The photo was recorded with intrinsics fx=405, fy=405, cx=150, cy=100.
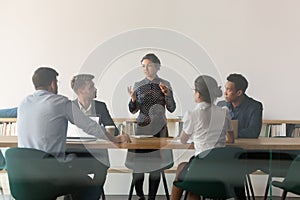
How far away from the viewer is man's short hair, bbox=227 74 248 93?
3815 millimetres

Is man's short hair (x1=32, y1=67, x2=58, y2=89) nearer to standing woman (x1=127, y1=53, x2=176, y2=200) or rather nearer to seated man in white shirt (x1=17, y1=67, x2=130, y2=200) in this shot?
seated man in white shirt (x1=17, y1=67, x2=130, y2=200)

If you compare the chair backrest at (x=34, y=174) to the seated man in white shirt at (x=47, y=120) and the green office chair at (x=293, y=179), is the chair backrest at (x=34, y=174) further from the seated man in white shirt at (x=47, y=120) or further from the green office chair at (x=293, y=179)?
the green office chair at (x=293, y=179)

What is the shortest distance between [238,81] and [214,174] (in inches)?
60.7

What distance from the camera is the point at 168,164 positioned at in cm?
332

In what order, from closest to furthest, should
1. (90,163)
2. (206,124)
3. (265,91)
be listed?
(206,124) < (90,163) < (265,91)

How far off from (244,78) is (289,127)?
762mm

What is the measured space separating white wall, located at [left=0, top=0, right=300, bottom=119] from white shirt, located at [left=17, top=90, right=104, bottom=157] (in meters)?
1.83

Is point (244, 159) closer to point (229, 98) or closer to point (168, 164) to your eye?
point (168, 164)

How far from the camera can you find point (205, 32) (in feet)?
14.3

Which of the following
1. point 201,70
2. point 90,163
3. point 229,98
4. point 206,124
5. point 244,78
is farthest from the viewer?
point 244,78

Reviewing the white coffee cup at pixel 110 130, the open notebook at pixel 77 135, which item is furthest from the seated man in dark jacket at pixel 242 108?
the open notebook at pixel 77 135

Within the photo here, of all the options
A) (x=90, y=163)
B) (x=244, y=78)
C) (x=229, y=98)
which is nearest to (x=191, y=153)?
(x=90, y=163)

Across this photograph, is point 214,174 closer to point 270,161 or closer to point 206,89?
point 206,89

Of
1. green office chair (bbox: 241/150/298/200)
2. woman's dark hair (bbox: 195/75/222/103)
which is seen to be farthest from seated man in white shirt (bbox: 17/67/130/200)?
green office chair (bbox: 241/150/298/200)
